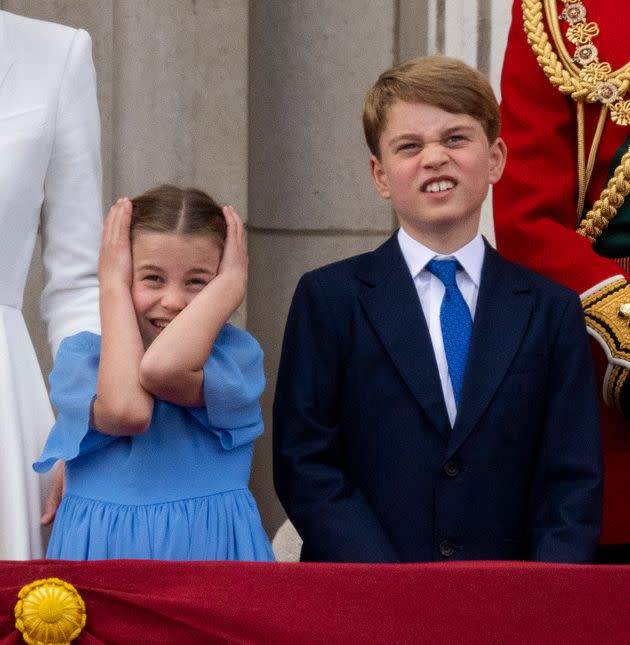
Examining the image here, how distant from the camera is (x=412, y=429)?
99.6 inches

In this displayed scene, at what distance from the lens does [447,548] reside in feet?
8.27

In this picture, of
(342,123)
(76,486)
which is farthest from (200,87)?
(76,486)

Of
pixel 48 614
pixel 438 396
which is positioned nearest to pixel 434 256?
pixel 438 396

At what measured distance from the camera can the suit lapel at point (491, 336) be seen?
251 cm

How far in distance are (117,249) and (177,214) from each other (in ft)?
0.35

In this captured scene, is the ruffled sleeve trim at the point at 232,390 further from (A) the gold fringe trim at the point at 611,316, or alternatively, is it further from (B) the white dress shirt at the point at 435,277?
(A) the gold fringe trim at the point at 611,316

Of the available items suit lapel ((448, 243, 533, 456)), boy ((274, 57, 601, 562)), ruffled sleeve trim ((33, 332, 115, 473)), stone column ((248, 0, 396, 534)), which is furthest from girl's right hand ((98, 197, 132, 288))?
stone column ((248, 0, 396, 534))

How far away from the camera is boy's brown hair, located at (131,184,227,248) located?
2.55 metres

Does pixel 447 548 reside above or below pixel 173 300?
below

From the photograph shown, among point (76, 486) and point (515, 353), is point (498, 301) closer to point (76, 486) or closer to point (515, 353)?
point (515, 353)

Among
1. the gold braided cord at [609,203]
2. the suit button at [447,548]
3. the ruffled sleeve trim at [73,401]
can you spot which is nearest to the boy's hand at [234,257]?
the ruffled sleeve trim at [73,401]

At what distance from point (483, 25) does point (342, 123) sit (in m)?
0.52

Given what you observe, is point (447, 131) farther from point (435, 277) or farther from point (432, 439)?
point (432, 439)

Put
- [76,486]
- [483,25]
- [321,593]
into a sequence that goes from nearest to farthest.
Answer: [321,593] → [76,486] → [483,25]
